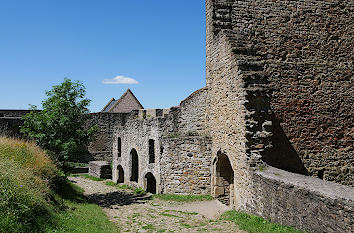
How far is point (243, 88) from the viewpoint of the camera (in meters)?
9.67

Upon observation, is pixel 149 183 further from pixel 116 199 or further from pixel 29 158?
pixel 29 158

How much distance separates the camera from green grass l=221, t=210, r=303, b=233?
678cm

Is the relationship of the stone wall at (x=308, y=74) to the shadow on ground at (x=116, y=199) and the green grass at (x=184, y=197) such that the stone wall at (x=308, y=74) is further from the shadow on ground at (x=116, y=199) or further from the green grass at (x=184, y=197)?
the shadow on ground at (x=116, y=199)

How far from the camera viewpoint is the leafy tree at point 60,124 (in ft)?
43.2

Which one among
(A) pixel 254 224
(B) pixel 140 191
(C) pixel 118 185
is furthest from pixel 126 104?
(A) pixel 254 224

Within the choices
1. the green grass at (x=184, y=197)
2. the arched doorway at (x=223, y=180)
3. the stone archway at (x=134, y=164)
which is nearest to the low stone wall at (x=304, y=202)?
the arched doorway at (x=223, y=180)

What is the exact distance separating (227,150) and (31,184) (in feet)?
20.9

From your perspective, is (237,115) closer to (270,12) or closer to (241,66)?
(241,66)

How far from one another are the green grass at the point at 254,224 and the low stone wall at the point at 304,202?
154mm

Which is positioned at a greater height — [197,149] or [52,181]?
[197,149]

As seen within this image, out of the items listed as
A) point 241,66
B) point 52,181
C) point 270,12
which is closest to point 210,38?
point 270,12

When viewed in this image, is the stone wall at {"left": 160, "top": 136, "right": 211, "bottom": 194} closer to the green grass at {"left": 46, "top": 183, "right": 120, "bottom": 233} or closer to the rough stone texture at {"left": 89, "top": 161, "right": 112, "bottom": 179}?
the green grass at {"left": 46, "top": 183, "right": 120, "bottom": 233}

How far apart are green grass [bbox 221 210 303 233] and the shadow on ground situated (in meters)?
5.71

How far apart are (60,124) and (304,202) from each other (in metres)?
10.3
